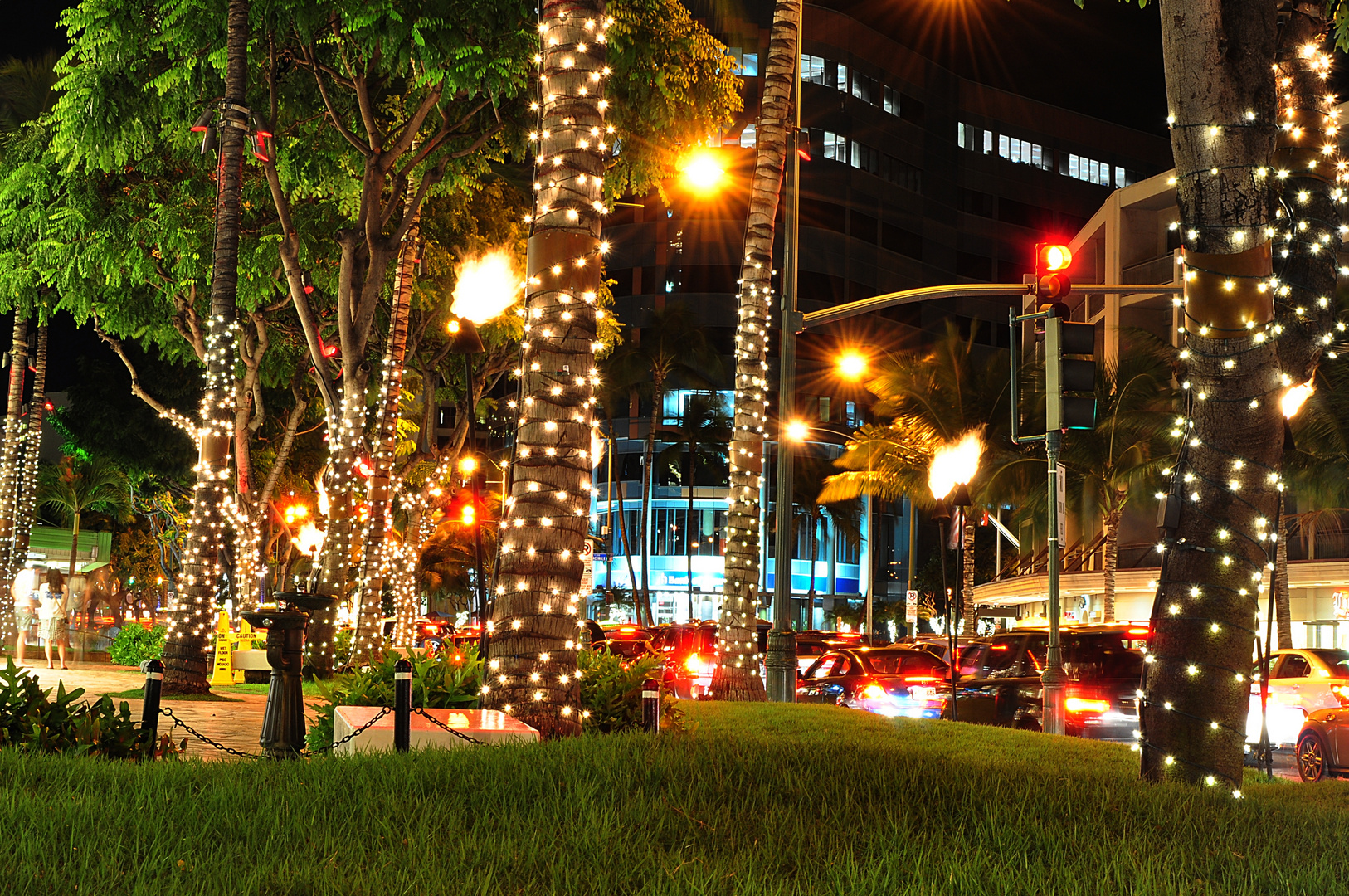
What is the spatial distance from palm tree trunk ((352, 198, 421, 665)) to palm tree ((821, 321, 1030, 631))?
1956cm

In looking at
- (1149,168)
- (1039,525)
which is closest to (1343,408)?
(1039,525)

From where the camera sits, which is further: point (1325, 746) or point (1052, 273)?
point (1052, 273)

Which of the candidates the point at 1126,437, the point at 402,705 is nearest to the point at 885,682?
the point at 402,705

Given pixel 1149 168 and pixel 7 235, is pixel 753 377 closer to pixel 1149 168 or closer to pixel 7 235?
pixel 7 235

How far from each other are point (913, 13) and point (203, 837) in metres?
77.5

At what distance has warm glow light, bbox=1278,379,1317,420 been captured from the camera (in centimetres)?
809

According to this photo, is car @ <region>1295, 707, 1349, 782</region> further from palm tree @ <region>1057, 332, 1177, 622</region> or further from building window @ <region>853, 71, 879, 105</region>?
building window @ <region>853, 71, 879, 105</region>

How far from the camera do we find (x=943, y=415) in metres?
39.3

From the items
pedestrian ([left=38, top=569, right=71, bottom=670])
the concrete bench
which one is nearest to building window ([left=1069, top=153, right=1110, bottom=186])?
pedestrian ([left=38, top=569, right=71, bottom=670])

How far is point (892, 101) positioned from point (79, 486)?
50572 millimetres

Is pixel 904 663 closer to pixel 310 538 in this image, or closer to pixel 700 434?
pixel 310 538

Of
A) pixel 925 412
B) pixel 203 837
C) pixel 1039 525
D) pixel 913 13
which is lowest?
pixel 203 837

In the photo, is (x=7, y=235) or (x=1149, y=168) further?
(x=1149, y=168)

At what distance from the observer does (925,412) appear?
130 feet
